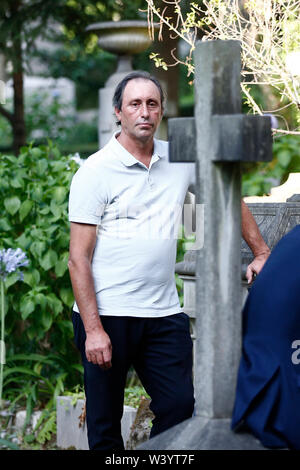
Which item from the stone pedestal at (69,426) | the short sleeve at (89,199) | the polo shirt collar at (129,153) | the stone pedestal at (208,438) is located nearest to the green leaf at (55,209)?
the stone pedestal at (69,426)

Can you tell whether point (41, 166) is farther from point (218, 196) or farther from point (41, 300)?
point (218, 196)

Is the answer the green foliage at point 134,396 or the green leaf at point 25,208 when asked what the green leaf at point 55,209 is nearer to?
the green leaf at point 25,208

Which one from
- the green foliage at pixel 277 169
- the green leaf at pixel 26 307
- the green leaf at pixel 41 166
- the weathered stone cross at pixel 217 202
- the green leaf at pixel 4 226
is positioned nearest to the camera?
the weathered stone cross at pixel 217 202

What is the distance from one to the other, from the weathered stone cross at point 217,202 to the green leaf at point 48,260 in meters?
2.16

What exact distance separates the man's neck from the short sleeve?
174 mm

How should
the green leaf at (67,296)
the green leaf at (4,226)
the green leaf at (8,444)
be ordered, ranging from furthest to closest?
the green leaf at (4,226) < the green leaf at (67,296) < the green leaf at (8,444)

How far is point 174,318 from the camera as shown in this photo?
113 inches

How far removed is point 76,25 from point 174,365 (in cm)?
756

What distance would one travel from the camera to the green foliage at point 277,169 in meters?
7.26

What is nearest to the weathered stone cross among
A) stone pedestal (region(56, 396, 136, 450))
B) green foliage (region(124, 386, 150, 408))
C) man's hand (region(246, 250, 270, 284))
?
man's hand (region(246, 250, 270, 284))

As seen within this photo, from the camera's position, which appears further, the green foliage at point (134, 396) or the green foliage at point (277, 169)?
the green foliage at point (277, 169)
